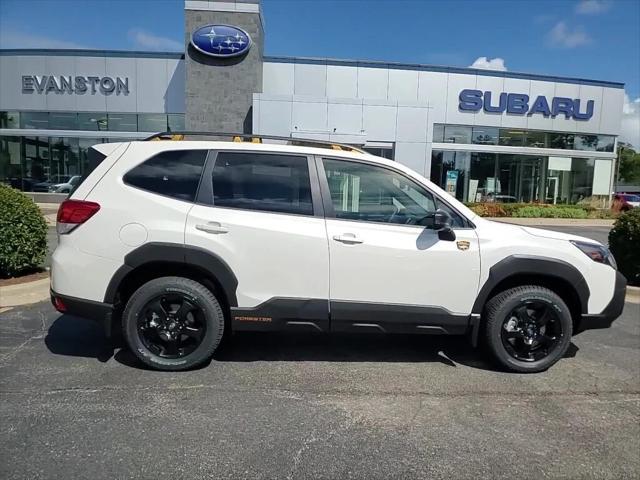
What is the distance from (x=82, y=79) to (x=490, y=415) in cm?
2630

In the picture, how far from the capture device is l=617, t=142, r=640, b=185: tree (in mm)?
80500

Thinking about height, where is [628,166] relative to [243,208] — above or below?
above

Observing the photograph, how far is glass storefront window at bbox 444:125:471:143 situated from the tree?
220ft

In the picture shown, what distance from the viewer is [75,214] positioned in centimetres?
378

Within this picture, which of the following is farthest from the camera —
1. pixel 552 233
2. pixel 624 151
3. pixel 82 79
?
pixel 624 151

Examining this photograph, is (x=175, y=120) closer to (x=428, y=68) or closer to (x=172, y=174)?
(x=428, y=68)

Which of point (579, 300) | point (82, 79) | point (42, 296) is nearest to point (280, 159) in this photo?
point (579, 300)

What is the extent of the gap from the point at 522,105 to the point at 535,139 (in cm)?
222

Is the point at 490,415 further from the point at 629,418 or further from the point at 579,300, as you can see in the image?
the point at 579,300

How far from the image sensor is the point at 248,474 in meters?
2.61

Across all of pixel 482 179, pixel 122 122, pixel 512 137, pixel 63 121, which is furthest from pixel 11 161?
pixel 512 137

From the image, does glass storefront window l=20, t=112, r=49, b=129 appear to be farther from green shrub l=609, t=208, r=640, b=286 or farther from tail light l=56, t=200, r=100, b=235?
green shrub l=609, t=208, r=640, b=286

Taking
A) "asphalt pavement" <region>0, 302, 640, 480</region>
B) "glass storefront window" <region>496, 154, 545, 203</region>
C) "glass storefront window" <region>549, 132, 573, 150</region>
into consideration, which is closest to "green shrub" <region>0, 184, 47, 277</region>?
"asphalt pavement" <region>0, 302, 640, 480</region>

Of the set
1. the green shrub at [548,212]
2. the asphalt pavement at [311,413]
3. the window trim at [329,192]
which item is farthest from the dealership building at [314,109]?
the asphalt pavement at [311,413]
